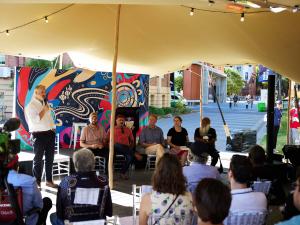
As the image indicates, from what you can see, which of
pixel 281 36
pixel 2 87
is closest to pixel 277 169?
pixel 281 36

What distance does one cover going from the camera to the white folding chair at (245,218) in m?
2.81

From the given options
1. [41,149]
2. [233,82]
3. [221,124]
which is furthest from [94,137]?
[233,82]

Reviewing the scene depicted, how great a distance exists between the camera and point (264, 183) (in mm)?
4238

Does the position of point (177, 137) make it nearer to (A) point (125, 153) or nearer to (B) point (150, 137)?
(B) point (150, 137)

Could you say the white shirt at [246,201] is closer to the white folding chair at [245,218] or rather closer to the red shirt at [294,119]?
the white folding chair at [245,218]

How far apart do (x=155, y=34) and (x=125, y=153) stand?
2.33 metres

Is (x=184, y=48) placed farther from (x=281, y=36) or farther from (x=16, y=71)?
(x=16, y=71)

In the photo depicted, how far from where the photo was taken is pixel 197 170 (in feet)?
12.7

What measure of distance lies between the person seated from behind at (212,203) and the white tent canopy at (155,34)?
8.91 ft

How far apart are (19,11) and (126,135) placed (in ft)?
9.64

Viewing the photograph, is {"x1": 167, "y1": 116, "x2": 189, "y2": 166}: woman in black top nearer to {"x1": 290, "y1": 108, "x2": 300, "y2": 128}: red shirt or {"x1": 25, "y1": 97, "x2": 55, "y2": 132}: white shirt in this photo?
{"x1": 25, "y1": 97, "x2": 55, "y2": 132}: white shirt

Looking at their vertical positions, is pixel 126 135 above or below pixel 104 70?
below

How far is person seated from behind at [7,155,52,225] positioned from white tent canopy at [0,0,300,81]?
97.9 inches

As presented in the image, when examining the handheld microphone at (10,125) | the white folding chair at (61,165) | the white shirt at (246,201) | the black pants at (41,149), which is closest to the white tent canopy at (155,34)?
the handheld microphone at (10,125)
